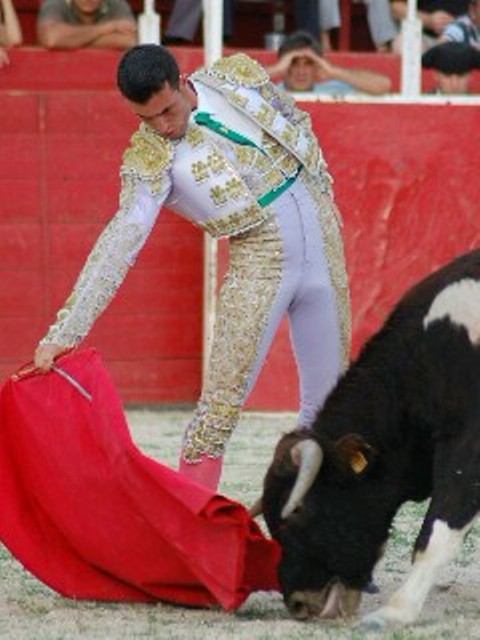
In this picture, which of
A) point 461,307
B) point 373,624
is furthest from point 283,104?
→ point 373,624

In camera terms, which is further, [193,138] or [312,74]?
[312,74]

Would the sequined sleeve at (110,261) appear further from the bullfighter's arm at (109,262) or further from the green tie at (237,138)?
the green tie at (237,138)

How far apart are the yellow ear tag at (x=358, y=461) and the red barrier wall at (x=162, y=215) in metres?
4.56

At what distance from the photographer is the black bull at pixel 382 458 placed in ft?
15.6

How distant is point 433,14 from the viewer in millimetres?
10680

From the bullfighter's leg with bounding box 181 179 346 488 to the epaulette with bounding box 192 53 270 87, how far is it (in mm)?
266

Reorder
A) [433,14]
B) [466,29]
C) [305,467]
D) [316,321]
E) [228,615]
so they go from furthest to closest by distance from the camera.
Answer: [433,14] < [466,29] < [316,321] < [228,615] < [305,467]

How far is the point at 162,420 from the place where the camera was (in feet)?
30.2

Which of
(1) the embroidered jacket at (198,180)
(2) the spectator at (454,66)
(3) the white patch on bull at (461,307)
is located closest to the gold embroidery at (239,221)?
(1) the embroidered jacket at (198,180)

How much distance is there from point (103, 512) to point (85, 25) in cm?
514

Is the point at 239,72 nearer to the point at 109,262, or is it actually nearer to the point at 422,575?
the point at 109,262

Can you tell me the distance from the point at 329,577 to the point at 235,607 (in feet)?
0.74

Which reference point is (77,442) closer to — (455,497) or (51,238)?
(455,497)

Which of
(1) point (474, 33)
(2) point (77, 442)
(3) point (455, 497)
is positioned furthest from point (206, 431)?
(1) point (474, 33)
